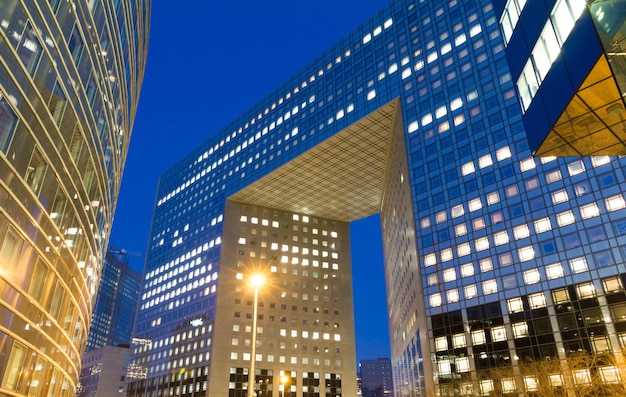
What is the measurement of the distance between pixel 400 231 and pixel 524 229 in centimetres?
2700

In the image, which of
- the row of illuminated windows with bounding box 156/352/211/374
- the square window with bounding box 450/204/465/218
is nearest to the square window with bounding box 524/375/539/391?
the square window with bounding box 450/204/465/218

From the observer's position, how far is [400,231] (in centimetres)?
8812

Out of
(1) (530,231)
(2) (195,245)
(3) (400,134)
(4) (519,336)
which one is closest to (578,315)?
(4) (519,336)

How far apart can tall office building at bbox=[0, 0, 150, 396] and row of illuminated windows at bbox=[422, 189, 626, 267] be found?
48267mm

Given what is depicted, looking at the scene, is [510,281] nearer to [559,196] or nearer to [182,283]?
[559,196]

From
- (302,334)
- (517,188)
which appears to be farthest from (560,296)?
(302,334)

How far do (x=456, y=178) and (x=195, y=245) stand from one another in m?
68.2

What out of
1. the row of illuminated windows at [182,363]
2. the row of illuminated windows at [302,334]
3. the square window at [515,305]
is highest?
the row of illuminated windows at [302,334]

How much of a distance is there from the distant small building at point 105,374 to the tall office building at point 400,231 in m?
28.6

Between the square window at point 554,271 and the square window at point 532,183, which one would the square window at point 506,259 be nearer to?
the square window at point 554,271

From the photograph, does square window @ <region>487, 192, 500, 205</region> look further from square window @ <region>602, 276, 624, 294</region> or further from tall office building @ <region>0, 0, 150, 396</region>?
tall office building @ <region>0, 0, 150, 396</region>

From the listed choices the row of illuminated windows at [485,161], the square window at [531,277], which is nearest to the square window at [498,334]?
the square window at [531,277]

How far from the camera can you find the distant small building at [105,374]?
145m

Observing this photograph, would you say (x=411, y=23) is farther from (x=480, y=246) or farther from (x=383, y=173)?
(x=480, y=246)
